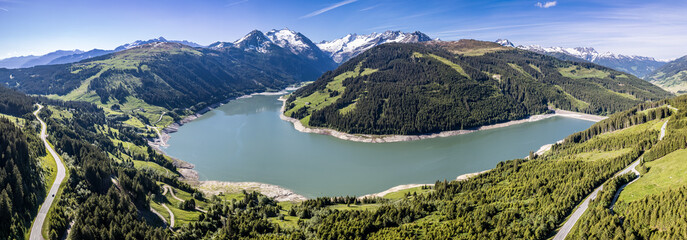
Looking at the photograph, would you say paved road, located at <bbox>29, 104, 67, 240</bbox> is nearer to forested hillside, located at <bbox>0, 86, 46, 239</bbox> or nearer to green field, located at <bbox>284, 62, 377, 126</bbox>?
forested hillside, located at <bbox>0, 86, 46, 239</bbox>

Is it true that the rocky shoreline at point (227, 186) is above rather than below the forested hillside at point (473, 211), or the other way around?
below

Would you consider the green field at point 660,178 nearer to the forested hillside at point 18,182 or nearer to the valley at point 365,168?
the valley at point 365,168

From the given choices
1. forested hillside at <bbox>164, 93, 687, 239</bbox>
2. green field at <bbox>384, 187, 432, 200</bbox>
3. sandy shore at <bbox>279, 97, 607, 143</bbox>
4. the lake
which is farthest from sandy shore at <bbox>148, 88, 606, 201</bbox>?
forested hillside at <bbox>164, 93, 687, 239</bbox>

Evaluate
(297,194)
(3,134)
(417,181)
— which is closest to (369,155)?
(417,181)

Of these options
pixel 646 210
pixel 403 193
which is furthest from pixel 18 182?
pixel 646 210

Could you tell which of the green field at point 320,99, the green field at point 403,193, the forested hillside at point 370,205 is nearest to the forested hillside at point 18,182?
the forested hillside at point 370,205

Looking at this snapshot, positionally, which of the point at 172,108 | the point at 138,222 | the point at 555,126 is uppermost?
the point at 172,108

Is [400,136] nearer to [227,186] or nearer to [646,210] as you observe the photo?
[227,186]

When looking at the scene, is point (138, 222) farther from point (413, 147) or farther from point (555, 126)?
point (555, 126)
